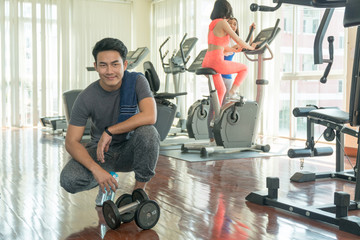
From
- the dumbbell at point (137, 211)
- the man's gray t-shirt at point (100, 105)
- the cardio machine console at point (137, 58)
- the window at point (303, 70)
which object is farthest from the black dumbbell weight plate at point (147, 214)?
the window at point (303, 70)

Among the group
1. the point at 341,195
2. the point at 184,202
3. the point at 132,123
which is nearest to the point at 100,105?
the point at 132,123

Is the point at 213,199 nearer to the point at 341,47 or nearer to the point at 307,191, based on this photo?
the point at 307,191

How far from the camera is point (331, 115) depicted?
117 inches

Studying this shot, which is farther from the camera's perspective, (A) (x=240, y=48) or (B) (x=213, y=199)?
(A) (x=240, y=48)

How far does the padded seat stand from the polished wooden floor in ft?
1.64

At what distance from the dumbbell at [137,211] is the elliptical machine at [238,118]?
8.31 feet

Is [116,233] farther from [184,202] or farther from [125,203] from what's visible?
[184,202]

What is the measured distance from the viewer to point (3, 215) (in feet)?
8.08

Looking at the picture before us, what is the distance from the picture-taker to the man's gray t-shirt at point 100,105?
2.32m

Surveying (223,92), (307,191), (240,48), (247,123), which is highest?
(240,48)

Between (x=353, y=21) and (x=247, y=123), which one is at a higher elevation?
(x=353, y=21)

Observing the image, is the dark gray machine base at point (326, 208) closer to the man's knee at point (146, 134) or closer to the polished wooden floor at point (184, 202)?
the polished wooden floor at point (184, 202)

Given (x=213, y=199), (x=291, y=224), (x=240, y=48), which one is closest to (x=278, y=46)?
(x=240, y=48)

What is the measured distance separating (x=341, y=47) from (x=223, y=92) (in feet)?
→ 7.21
